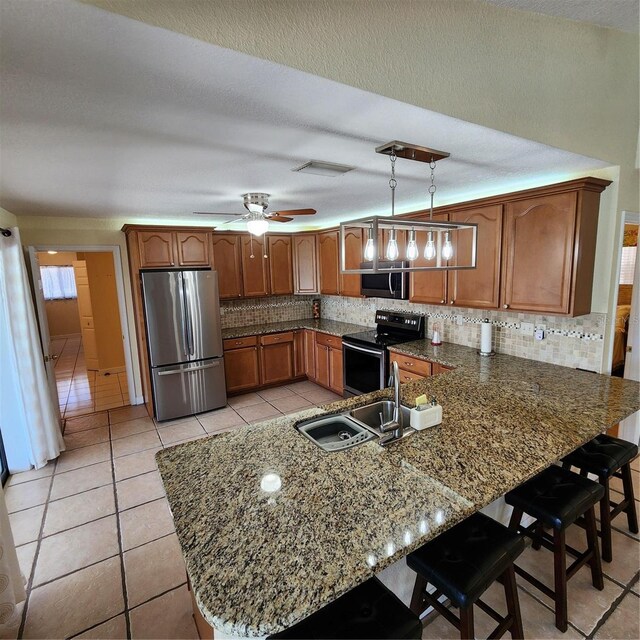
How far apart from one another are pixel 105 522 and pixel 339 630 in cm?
224

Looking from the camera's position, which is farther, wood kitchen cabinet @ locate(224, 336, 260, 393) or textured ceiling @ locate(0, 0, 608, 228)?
wood kitchen cabinet @ locate(224, 336, 260, 393)

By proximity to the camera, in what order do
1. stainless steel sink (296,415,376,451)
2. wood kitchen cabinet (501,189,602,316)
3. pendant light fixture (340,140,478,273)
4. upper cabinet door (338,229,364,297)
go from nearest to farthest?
pendant light fixture (340,140,478,273) < stainless steel sink (296,415,376,451) < wood kitchen cabinet (501,189,602,316) < upper cabinet door (338,229,364,297)

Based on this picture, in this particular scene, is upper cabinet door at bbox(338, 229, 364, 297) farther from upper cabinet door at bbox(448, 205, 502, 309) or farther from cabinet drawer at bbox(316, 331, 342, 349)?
upper cabinet door at bbox(448, 205, 502, 309)

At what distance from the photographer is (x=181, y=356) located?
13.8 feet

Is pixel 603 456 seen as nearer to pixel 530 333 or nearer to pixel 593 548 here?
pixel 593 548

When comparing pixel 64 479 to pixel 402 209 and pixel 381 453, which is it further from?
pixel 402 209

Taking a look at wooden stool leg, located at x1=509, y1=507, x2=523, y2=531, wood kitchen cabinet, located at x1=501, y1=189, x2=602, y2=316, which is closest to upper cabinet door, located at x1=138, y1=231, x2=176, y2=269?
wood kitchen cabinet, located at x1=501, y1=189, x2=602, y2=316

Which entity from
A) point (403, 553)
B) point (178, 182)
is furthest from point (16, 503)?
point (403, 553)

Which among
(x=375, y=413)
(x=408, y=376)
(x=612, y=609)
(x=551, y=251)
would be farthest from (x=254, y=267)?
(x=612, y=609)

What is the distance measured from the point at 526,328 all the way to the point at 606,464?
137 centimetres

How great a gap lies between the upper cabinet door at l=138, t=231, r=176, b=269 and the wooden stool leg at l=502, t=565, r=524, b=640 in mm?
4070

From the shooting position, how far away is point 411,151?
1.95 meters

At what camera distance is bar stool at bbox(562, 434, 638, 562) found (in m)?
2.08

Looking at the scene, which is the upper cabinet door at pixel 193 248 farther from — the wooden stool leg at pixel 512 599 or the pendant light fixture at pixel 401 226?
the wooden stool leg at pixel 512 599
